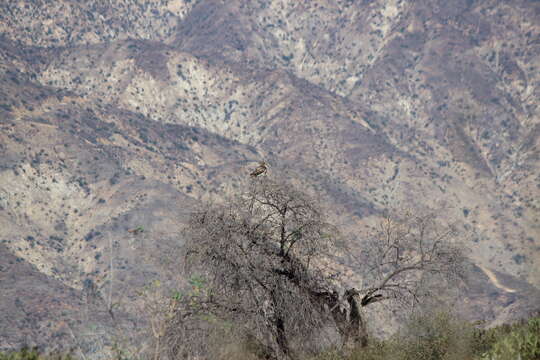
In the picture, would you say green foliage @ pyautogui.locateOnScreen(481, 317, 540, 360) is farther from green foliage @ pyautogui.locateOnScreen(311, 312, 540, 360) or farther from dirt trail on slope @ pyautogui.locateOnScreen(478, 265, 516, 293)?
dirt trail on slope @ pyautogui.locateOnScreen(478, 265, 516, 293)

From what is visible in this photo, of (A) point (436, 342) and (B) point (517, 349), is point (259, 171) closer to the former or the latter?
(A) point (436, 342)

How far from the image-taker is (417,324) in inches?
718

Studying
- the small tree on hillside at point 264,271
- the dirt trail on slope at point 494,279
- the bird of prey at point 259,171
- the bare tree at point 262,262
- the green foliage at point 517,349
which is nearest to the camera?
the green foliage at point 517,349

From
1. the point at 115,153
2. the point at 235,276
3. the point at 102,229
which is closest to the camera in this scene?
the point at 235,276

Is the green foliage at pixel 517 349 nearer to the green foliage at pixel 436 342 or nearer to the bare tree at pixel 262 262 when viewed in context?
the green foliage at pixel 436 342

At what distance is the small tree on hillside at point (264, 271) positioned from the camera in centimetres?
1692

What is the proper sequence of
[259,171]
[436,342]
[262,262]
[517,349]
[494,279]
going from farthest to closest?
[494,279] < [259,171] < [262,262] < [436,342] < [517,349]

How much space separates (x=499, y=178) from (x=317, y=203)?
180316 mm

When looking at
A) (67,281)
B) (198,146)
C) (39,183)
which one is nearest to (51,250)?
(67,281)

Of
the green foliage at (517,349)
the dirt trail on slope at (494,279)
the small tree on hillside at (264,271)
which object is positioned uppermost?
the dirt trail on slope at (494,279)

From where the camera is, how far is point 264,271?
1766 cm

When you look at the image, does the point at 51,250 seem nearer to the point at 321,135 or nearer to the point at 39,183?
the point at 39,183

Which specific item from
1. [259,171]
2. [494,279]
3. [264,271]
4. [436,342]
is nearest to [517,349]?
[436,342]

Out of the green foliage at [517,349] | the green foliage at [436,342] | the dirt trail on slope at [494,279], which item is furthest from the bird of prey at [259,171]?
the dirt trail on slope at [494,279]
